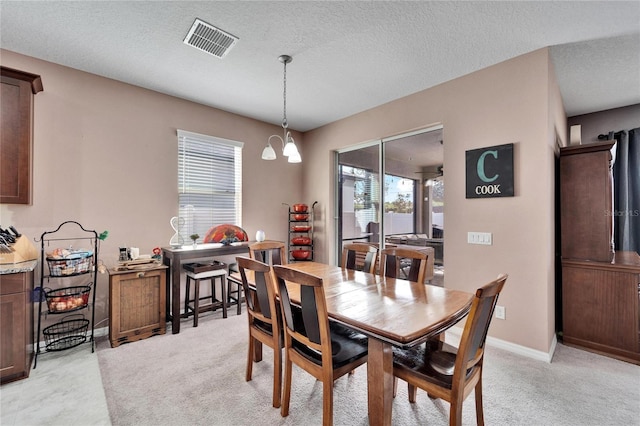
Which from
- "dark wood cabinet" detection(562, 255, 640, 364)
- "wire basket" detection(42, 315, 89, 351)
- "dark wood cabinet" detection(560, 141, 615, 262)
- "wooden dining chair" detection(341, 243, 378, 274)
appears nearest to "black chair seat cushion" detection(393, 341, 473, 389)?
"wooden dining chair" detection(341, 243, 378, 274)

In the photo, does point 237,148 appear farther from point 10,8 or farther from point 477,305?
point 477,305

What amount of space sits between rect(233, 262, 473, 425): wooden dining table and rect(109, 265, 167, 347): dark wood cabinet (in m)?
2.03

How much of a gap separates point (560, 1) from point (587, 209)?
1.99 meters

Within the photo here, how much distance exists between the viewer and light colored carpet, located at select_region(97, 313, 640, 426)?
6.04 feet

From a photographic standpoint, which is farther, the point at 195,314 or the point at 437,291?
the point at 195,314

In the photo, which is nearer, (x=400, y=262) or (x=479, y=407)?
(x=479, y=407)

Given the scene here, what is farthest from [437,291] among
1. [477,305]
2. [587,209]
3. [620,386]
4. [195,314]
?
[195,314]

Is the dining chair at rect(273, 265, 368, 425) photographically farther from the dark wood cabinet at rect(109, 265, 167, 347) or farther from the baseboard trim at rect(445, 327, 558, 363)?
the dark wood cabinet at rect(109, 265, 167, 347)

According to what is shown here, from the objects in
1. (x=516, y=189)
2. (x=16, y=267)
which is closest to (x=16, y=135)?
(x=16, y=267)

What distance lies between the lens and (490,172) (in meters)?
2.95

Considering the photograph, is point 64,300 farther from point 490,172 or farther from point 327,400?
→ point 490,172

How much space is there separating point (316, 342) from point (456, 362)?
28.9 inches

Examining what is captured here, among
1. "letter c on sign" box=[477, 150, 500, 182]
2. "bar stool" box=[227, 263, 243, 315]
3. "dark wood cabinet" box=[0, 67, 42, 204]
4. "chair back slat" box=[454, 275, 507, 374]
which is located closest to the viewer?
"chair back slat" box=[454, 275, 507, 374]

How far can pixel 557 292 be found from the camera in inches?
124
